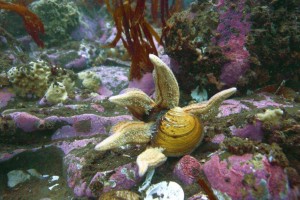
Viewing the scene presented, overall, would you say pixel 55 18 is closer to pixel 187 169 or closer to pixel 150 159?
pixel 150 159

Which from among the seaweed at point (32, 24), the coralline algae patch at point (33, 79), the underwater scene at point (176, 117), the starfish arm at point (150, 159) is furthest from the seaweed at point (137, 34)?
the seaweed at point (32, 24)

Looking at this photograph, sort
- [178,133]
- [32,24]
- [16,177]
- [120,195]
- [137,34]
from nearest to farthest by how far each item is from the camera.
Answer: [120,195] → [178,133] → [16,177] → [137,34] → [32,24]

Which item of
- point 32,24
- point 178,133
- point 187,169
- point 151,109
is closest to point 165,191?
point 187,169

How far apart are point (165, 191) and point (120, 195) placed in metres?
0.39

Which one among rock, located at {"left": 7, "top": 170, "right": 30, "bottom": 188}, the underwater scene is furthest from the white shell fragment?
rock, located at {"left": 7, "top": 170, "right": 30, "bottom": 188}

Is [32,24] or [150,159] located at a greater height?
[32,24]

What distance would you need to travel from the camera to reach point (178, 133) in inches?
97.6

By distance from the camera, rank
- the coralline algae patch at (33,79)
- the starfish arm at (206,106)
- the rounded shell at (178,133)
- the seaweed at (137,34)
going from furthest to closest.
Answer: the coralline algae patch at (33,79)
the seaweed at (137,34)
the starfish arm at (206,106)
the rounded shell at (178,133)

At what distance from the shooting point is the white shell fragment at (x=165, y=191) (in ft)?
7.70

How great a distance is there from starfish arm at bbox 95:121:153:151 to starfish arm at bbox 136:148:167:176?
0.47 feet

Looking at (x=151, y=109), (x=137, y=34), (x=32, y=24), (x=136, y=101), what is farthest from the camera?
(x=32, y=24)

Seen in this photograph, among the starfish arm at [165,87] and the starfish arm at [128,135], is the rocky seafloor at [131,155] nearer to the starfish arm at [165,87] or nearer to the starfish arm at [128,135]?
the starfish arm at [128,135]

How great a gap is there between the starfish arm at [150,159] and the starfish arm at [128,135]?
143 mm

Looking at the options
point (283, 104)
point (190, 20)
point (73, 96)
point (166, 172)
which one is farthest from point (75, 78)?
point (283, 104)
